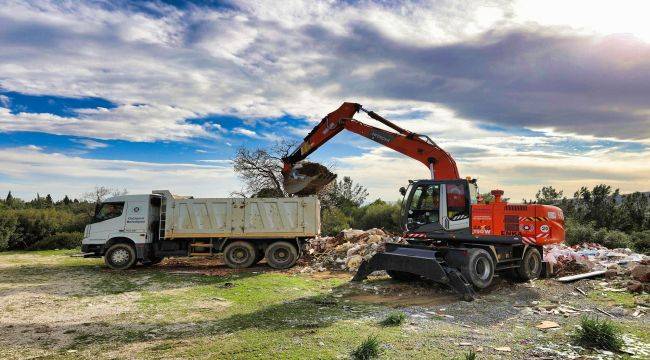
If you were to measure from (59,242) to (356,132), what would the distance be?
1937 cm

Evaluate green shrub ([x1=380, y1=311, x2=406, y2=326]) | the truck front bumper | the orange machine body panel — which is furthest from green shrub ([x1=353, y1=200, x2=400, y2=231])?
green shrub ([x1=380, y1=311, x2=406, y2=326])

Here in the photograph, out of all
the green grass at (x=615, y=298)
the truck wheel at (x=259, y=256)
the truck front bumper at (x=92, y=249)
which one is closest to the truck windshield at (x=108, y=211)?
the truck front bumper at (x=92, y=249)

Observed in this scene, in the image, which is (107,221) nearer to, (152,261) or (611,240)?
(152,261)

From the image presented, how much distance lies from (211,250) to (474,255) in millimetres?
8875

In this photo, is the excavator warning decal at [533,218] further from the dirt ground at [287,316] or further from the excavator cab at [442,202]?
the dirt ground at [287,316]

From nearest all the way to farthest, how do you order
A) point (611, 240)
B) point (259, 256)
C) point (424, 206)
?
point (424, 206) → point (259, 256) → point (611, 240)

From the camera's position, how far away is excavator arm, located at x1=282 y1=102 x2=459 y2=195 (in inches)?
516

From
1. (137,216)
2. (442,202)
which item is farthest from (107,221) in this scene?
(442,202)

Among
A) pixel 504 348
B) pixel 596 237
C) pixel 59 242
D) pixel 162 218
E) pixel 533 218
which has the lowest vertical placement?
pixel 504 348

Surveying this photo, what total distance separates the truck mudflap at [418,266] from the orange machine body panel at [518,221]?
63.8 inches

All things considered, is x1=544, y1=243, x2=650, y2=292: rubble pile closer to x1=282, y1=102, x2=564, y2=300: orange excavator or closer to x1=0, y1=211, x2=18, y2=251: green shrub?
x1=282, y1=102, x2=564, y2=300: orange excavator

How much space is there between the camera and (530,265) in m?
12.4

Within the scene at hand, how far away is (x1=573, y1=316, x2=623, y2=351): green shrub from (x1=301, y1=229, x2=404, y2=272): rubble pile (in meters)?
8.65

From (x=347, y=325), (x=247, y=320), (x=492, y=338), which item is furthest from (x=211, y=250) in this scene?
(x=492, y=338)
